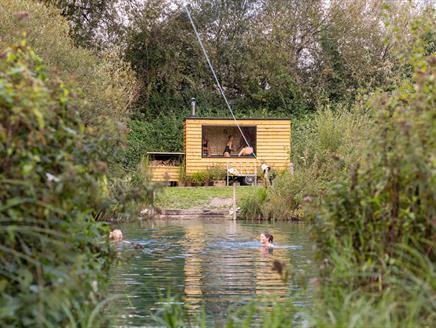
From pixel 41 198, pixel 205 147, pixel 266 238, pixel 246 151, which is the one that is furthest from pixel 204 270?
pixel 205 147

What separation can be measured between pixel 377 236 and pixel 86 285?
1835 millimetres

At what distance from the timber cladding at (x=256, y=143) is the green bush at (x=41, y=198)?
27.2 meters

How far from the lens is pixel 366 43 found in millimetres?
39938

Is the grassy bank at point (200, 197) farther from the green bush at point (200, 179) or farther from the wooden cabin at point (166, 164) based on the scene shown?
the wooden cabin at point (166, 164)

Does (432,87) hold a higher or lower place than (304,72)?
lower

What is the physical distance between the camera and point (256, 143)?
33.1 meters

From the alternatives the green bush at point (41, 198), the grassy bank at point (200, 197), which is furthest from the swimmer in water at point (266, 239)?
the green bush at point (41, 198)

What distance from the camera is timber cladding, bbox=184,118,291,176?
3256cm

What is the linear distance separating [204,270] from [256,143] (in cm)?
2059

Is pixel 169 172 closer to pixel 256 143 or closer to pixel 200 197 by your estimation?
pixel 256 143

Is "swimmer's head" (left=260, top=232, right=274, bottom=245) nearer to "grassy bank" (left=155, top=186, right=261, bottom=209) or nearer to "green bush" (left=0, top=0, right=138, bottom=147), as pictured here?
"green bush" (left=0, top=0, right=138, bottom=147)

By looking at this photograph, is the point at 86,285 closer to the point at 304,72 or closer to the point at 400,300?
the point at 400,300

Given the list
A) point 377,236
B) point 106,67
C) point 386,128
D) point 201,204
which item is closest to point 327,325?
point 377,236

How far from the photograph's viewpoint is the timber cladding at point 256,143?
3256 centimetres
